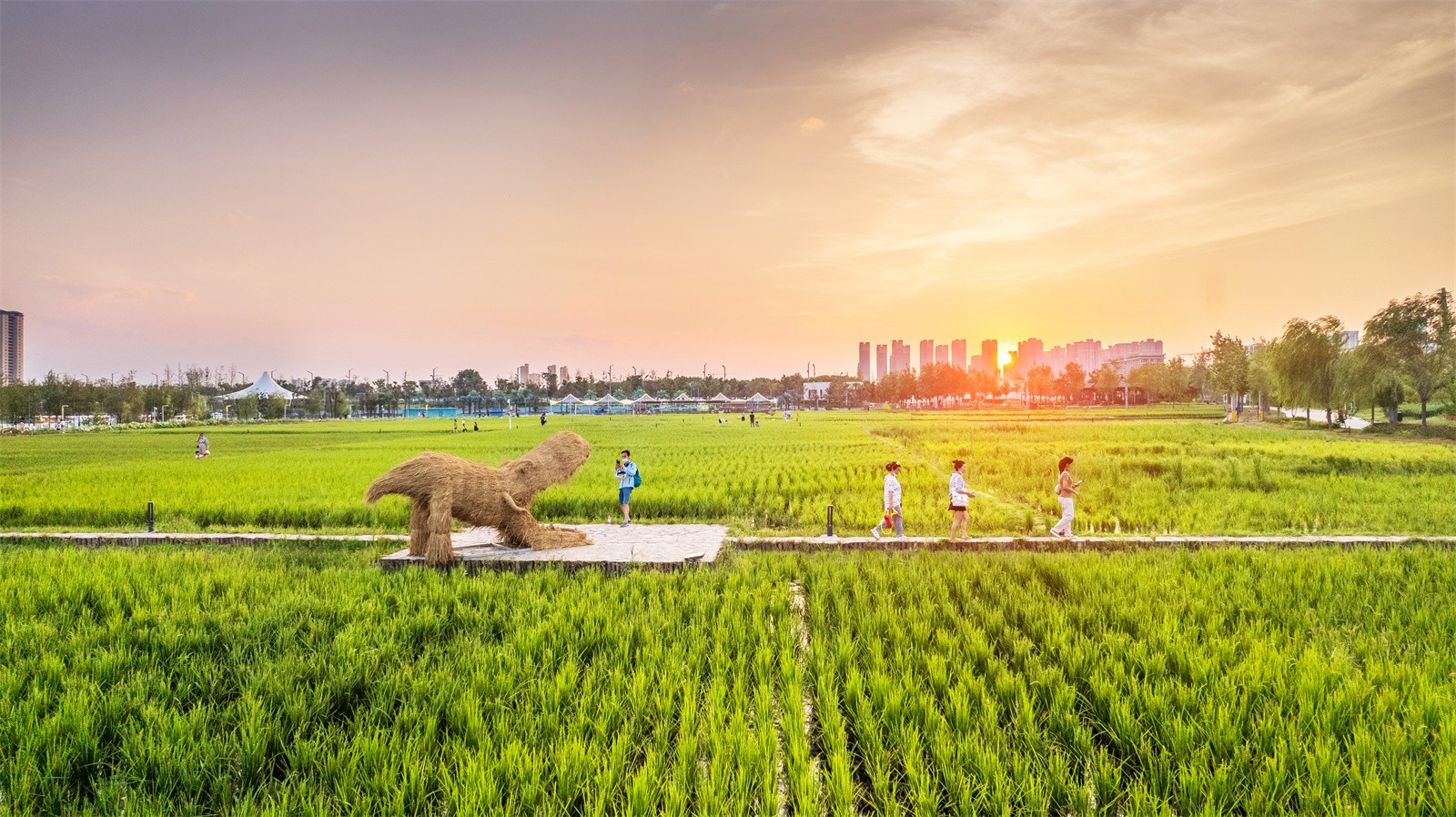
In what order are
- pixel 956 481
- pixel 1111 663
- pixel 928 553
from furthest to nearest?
pixel 956 481
pixel 928 553
pixel 1111 663

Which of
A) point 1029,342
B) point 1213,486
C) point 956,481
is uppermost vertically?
point 1029,342

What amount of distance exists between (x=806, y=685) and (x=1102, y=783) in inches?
→ 84.7

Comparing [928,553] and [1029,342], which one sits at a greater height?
[1029,342]

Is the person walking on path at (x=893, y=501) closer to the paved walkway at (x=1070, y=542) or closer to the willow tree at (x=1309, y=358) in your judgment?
the paved walkway at (x=1070, y=542)

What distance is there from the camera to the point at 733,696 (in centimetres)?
467

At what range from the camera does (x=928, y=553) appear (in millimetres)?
9383

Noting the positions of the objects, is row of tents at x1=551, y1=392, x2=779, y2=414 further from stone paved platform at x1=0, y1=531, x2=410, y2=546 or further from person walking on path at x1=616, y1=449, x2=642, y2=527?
person walking on path at x1=616, y1=449, x2=642, y2=527

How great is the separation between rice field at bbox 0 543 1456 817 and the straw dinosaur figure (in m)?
1.36

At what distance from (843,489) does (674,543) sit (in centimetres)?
677

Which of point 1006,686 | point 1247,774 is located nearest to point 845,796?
point 1006,686

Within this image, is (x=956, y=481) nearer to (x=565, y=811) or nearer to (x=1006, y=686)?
(x=1006, y=686)

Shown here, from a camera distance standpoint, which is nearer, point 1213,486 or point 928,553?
point 928,553

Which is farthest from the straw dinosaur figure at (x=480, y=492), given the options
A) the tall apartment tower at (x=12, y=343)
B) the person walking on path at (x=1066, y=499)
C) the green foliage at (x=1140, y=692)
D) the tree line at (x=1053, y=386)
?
the tall apartment tower at (x=12, y=343)

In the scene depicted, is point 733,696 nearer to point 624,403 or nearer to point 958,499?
point 958,499
